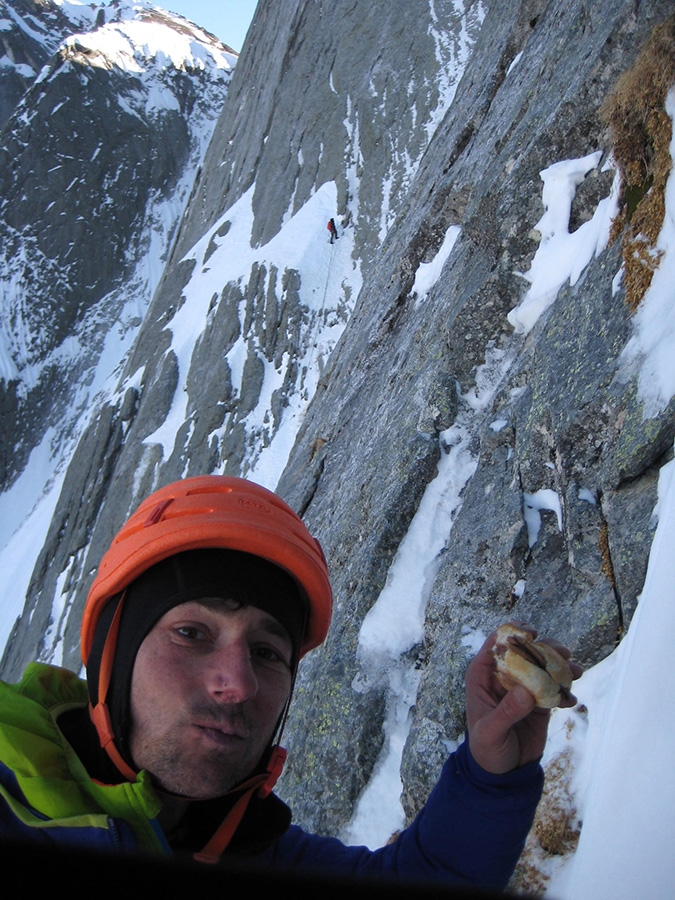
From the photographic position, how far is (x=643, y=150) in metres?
3.91

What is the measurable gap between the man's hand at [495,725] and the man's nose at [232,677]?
723mm

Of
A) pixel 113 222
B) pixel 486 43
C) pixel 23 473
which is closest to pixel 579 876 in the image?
pixel 486 43

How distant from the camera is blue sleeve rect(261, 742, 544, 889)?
1.98m

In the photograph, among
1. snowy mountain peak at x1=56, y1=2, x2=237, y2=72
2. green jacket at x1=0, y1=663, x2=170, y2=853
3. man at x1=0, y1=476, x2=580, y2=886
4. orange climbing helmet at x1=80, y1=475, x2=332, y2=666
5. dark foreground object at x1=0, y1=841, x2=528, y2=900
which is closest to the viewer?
dark foreground object at x1=0, y1=841, x2=528, y2=900

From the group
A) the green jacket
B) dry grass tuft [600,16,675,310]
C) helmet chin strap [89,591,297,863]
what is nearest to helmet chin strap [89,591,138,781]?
helmet chin strap [89,591,297,863]

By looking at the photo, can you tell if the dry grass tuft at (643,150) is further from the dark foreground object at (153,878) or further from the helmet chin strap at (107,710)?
the dark foreground object at (153,878)

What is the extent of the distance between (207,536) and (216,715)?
57cm

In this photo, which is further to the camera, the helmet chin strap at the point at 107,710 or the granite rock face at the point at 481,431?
the granite rock face at the point at 481,431

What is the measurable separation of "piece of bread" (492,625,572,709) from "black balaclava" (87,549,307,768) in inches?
29.5

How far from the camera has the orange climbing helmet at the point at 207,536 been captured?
83.0 inches

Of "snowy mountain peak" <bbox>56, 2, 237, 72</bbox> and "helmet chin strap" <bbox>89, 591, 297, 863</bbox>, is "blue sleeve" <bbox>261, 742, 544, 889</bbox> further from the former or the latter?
"snowy mountain peak" <bbox>56, 2, 237, 72</bbox>

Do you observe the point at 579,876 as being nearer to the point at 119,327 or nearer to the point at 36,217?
the point at 119,327

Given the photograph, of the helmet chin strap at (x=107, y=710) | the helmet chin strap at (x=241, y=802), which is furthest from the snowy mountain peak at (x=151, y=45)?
the helmet chin strap at (x=241, y=802)

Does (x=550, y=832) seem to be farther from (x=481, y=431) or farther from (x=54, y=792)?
(x=481, y=431)
